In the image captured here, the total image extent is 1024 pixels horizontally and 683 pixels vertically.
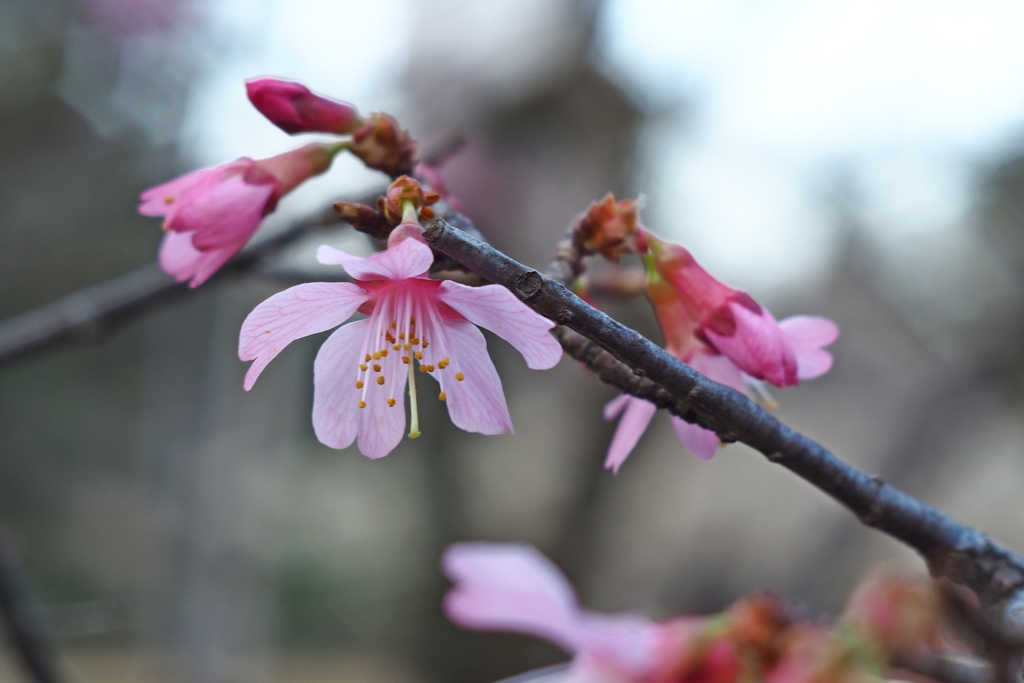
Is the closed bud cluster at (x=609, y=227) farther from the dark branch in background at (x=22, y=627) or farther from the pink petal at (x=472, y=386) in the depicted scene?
the dark branch in background at (x=22, y=627)

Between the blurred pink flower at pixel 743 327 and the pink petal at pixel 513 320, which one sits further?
the blurred pink flower at pixel 743 327

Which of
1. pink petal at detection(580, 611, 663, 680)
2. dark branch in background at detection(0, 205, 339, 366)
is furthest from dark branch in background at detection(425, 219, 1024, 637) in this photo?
dark branch in background at detection(0, 205, 339, 366)

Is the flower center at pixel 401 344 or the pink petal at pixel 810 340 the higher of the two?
the pink petal at pixel 810 340

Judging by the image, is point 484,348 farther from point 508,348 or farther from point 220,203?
point 508,348

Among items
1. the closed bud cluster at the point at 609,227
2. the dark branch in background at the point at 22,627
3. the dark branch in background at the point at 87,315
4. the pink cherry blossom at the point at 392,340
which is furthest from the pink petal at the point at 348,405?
the dark branch in background at the point at 22,627

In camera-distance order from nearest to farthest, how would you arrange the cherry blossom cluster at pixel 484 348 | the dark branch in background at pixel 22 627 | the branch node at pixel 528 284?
the branch node at pixel 528 284, the cherry blossom cluster at pixel 484 348, the dark branch in background at pixel 22 627

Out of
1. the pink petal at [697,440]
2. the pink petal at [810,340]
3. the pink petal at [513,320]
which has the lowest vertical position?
the pink petal at [513,320]

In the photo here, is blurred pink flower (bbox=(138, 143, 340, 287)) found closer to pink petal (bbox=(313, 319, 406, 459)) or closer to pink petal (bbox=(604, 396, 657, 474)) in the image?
pink petal (bbox=(313, 319, 406, 459))
